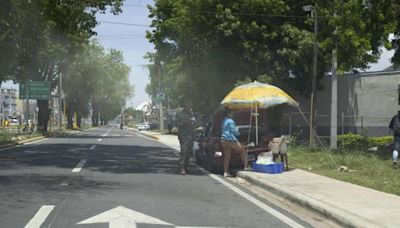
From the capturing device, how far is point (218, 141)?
16.6 meters

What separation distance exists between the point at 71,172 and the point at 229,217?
7270 mm

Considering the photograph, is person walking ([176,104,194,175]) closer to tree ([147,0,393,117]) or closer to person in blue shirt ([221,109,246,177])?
person in blue shirt ([221,109,246,177])

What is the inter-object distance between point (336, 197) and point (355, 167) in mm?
5725

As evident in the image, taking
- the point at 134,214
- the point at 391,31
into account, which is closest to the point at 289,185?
the point at 134,214

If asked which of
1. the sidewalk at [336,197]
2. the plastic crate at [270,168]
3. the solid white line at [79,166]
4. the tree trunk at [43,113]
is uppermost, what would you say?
the tree trunk at [43,113]

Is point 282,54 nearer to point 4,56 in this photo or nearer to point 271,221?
point 4,56

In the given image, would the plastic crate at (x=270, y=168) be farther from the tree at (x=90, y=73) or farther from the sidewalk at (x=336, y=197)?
the tree at (x=90, y=73)

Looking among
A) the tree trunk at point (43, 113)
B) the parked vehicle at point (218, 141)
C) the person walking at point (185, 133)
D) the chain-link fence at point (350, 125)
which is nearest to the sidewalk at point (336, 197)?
the parked vehicle at point (218, 141)

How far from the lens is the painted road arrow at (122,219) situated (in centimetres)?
850

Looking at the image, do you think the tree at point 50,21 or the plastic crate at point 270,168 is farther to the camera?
the tree at point 50,21

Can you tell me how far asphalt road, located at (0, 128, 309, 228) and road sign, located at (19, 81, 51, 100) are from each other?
105 feet

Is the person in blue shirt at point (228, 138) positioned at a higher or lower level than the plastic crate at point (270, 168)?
higher

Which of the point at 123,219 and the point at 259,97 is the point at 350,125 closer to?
the point at 259,97

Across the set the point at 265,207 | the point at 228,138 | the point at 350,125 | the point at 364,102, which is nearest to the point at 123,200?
the point at 265,207
